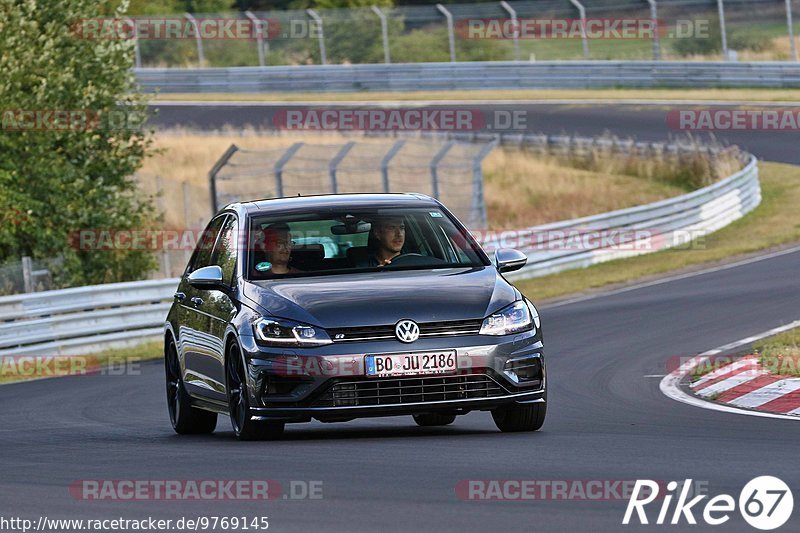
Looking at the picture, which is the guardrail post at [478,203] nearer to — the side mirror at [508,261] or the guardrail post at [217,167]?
the guardrail post at [217,167]

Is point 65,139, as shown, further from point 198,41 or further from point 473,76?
point 198,41

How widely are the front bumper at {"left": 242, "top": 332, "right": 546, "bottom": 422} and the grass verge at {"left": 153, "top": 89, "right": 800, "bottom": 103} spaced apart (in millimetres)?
33467

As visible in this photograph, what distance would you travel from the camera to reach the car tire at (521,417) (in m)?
10.1

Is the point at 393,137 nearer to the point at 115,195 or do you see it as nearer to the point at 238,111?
the point at 238,111

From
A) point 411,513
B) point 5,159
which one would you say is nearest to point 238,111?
point 5,159

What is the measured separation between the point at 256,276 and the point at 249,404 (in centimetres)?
95

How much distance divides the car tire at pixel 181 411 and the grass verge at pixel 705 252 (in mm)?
11730

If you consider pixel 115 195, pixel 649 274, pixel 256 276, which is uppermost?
pixel 256 276

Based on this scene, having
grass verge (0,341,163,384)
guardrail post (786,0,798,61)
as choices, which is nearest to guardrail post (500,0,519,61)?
guardrail post (786,0,798,61)

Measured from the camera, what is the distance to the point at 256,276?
34.2ft

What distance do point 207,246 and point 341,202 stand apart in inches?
53.9
